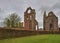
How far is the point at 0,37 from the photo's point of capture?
806 inches

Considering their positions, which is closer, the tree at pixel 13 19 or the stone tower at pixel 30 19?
the stone tower at pixel 30 19

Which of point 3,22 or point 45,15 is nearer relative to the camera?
point 45,15

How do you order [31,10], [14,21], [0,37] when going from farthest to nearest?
1. [14,21]
2. [31,10]
3. [0,37]

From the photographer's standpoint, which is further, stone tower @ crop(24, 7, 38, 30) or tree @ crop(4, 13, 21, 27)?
tree @ crop(4, 13, 21, 27)

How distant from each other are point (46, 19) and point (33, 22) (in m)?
4.72

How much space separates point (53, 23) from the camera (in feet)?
174

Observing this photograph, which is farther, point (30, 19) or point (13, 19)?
point (13, 19)

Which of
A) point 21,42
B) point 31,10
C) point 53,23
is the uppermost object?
point 31,10

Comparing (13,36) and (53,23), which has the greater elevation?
(53,23)

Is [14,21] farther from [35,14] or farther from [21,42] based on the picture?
[21,42]

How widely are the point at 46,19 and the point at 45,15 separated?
1.29 meters

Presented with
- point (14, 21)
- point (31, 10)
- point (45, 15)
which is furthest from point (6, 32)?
point (14, 21)

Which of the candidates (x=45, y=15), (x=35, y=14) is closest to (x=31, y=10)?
(x=35, y=14)

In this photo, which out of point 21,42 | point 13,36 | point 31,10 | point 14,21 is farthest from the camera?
point 14,21
